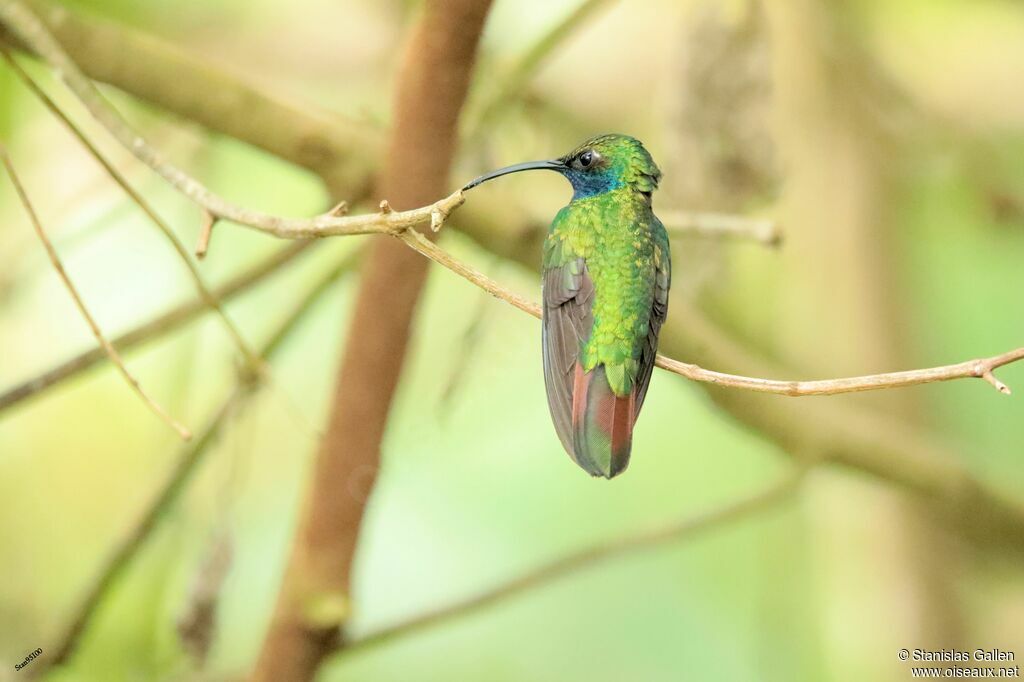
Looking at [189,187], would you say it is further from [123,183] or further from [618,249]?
[618,249]

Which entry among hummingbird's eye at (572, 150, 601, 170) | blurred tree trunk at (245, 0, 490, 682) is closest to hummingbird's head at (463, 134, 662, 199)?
hummingbird's eye at (572, 150, 601, 170)

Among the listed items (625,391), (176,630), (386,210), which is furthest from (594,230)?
(176,630)

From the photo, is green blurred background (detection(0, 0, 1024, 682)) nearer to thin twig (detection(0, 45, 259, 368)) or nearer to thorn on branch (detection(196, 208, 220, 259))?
thin twig (detection(0, 45, 259, 368))

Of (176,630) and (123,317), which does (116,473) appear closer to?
(123,317)

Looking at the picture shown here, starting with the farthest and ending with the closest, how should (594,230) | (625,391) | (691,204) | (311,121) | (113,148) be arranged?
(113,148) → (691,204) → (311,121) → (594,230) → (625,391)

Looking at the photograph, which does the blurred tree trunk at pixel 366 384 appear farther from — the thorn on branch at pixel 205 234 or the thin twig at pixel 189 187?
the thorn on branch at pixel 205 234
